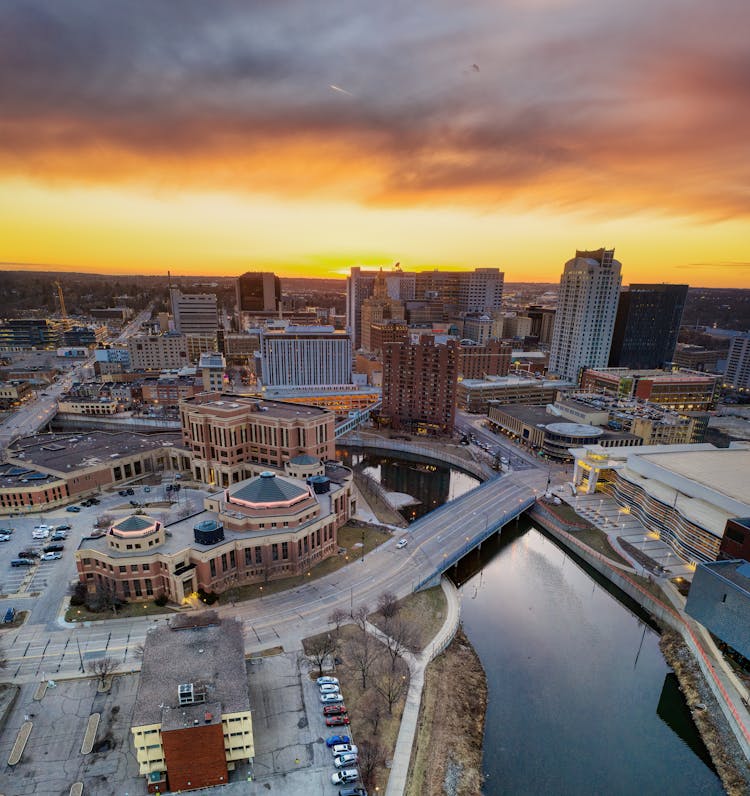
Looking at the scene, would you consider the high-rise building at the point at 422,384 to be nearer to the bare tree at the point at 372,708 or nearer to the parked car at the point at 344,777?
the bare tree at the point at 372,708

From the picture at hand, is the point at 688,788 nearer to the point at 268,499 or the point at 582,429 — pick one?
the point at 268,499

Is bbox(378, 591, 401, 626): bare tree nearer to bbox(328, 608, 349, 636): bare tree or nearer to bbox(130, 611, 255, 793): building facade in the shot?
bbox(328, 608, 349, 636): bare tree

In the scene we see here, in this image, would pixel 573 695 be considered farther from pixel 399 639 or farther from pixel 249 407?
pixel 249 407

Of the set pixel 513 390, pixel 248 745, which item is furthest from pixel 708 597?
pixel 513 390

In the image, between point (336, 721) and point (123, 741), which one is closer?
point (123, 741)

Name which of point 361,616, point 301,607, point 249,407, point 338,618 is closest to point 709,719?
point 361,616

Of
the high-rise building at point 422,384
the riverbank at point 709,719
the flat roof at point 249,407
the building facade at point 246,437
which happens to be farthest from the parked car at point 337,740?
the high-rise building at point 422,384

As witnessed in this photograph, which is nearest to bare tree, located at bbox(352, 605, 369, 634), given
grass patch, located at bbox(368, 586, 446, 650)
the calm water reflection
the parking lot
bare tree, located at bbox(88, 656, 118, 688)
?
grass patch, located at bbox(368, 586, 446, 650)
